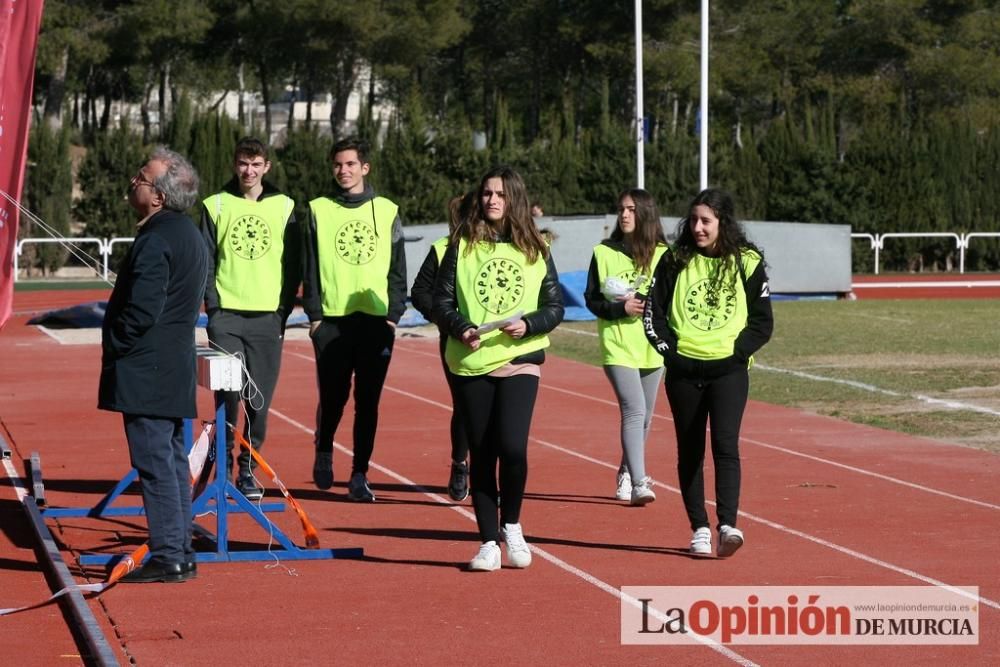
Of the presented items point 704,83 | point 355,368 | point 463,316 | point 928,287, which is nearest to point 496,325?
point 463,316

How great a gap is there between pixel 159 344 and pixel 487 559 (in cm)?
180

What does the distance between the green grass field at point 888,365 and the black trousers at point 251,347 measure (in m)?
5.57

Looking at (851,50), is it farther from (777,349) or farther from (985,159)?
(777,349)

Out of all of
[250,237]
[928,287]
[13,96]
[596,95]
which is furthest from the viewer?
[596,95]

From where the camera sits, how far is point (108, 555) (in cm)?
838

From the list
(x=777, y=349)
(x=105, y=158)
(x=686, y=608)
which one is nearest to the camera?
(x=686, y=608)

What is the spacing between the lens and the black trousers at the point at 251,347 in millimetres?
10086

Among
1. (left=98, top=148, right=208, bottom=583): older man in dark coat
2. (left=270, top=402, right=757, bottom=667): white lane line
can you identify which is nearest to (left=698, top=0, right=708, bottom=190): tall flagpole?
(left=270, top=402, right=757, bottom=667): white lane line

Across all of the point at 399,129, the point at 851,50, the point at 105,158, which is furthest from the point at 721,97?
the point at 105,158

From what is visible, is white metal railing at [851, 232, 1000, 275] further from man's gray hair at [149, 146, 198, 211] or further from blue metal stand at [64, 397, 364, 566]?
man's gray hair at [149, 146, 198, 211]

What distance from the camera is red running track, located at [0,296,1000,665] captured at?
6.52m

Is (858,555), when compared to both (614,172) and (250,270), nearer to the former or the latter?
(250,270)

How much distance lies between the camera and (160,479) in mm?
7660

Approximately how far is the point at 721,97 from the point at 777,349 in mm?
42865
